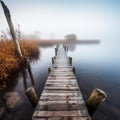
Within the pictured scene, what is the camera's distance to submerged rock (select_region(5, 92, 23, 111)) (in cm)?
545

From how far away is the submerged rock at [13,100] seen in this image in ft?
17.9

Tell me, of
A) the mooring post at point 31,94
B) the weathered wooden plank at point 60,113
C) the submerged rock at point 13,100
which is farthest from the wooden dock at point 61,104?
the submerged rock at point 13,100

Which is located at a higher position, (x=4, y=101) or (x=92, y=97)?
(x=92, y=97)

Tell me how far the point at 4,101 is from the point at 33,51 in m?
13.0

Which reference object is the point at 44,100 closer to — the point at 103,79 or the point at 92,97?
the point at 92,97

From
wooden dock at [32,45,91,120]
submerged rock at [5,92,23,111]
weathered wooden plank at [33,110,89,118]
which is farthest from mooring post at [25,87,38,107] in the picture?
→ submerged rock at [5,92,23,111]

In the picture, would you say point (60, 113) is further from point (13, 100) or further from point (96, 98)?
point (13, 100)

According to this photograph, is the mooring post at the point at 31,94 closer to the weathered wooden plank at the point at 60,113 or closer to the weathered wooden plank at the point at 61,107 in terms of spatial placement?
the weathered wooden plank at the point at 61,107

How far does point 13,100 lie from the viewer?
599 centimetres

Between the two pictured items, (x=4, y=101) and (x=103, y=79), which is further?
(x=103, y=79)

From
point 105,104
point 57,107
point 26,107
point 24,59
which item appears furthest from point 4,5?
point 105,104

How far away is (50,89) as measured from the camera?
513 centimetres

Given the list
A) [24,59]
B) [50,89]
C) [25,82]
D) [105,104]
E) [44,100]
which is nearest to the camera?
[44,100]

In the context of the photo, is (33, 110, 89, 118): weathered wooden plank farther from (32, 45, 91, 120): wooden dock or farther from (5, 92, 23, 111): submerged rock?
(5, 92, 23, 111): submerged rock
